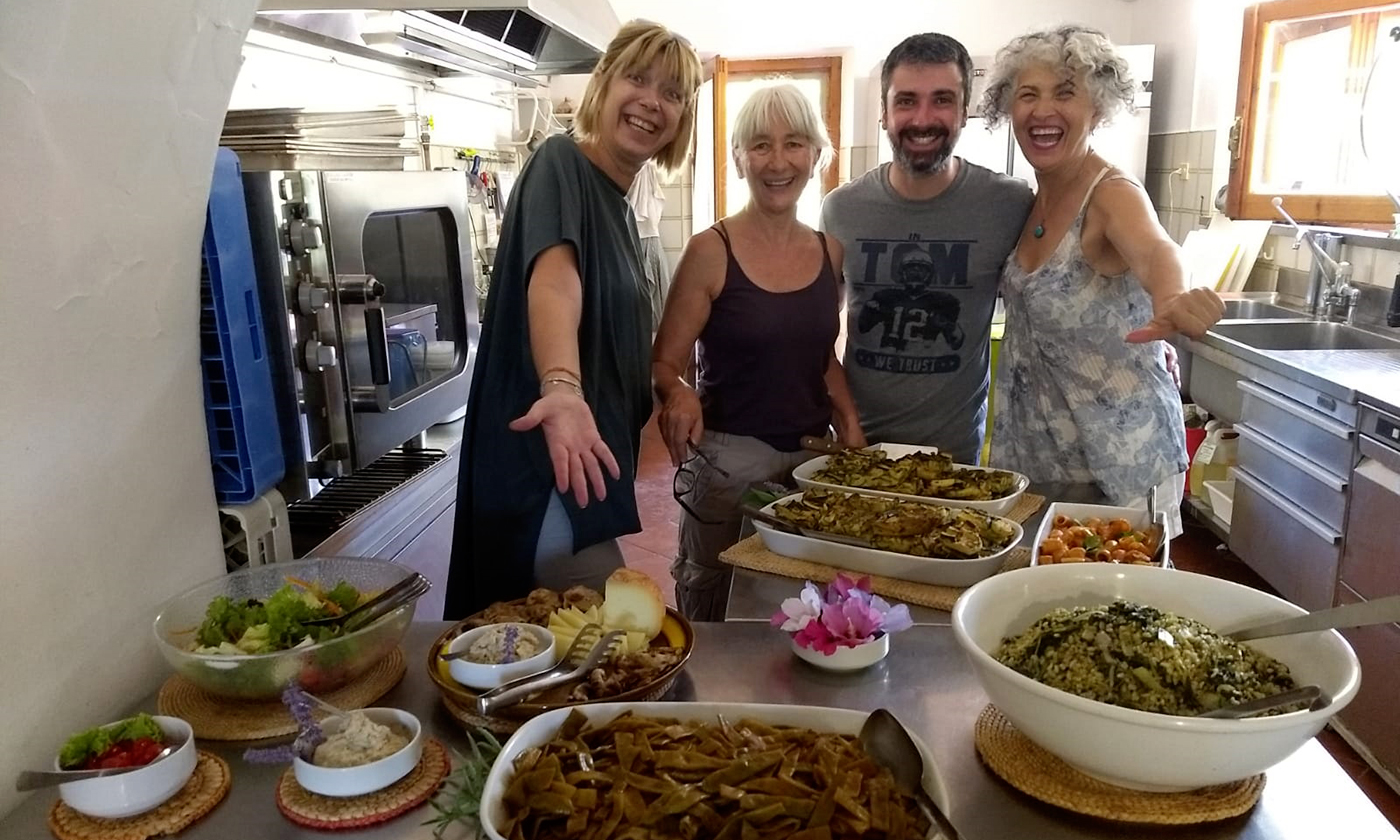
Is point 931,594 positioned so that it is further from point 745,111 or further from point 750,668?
point 745,111

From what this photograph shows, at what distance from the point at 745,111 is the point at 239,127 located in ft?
2.92

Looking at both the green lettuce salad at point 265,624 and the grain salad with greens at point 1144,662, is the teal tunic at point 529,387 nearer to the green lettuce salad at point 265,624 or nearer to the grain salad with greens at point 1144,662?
the green lettuce salad at point 265,624

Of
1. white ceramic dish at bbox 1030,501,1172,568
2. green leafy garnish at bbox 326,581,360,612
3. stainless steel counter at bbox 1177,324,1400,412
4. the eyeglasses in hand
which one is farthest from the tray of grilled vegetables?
stainless steel counter at bbox 1177,324,1400,412

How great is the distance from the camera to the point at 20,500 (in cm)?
88

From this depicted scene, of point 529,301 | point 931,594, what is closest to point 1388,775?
point 931,594

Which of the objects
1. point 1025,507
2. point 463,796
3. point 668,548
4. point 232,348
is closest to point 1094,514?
point 1025,507

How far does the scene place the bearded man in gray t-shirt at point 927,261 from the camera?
1814 mm

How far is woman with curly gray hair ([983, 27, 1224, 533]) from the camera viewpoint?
5.37 ft

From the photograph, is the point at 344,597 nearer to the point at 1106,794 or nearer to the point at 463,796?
the point at 463,796

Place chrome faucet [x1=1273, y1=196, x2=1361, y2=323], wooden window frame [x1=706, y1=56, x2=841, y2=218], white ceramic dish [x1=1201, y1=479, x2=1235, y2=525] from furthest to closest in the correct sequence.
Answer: wooden window frame [x1=706, y1=56, x2=841, y2=218], white ceramic dish [x1=1201, y1=479, x2=1235, y2=525], chrome faucet [x1=1273, y1=196, x2=1361, y2=323]

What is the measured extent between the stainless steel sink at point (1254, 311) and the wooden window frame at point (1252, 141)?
0.32 m

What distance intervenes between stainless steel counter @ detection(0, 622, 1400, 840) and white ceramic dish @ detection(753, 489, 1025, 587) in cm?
Result: 11

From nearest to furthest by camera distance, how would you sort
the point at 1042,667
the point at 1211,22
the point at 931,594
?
the point at 1042,667, the point at 931,594, the point at 1211,22

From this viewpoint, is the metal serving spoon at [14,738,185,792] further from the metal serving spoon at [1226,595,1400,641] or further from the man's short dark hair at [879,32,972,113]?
the man's short dark hair at [879,32,972,113]
